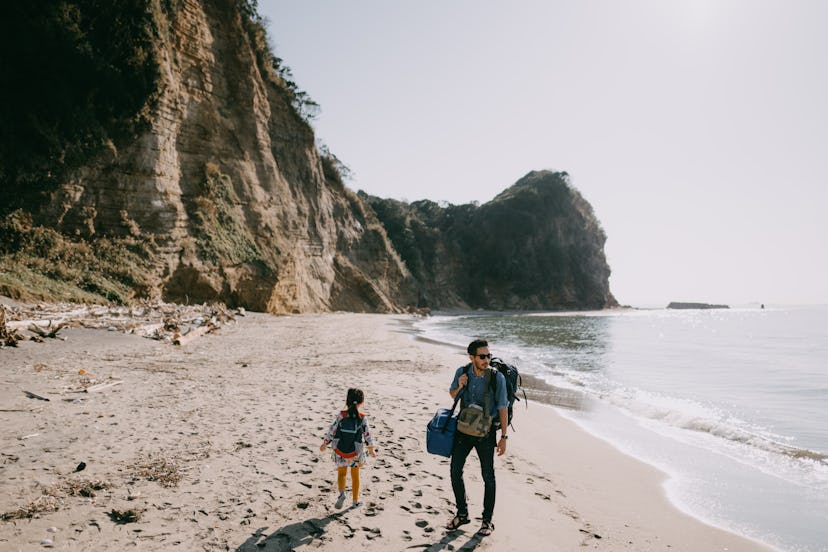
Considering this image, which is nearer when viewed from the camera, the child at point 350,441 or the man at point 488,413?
the man at point 488,413

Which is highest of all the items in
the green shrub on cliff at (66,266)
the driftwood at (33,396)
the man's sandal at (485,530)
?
the green shrub on cliff at (66,266)

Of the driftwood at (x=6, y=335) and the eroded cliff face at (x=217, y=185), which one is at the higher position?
the eroded cliff face at (x=217, y=185)

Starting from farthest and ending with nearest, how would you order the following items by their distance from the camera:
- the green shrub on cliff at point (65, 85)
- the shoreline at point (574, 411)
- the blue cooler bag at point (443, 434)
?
the green shrub on cliff at point (65, 85)
the shoreline at point (574, 411)
the blue cooler bag at point (443, 434)

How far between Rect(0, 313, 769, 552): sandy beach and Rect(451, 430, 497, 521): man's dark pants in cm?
A: 25

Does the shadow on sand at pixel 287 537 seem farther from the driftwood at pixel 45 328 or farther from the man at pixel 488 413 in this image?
the driftwood at pixel 45 328

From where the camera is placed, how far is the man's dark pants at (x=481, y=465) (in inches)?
164

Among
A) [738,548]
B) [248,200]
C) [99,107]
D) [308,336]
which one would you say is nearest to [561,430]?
[738,548]

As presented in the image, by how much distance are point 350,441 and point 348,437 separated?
0.04 meters

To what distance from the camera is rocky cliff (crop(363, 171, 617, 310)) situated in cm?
8512

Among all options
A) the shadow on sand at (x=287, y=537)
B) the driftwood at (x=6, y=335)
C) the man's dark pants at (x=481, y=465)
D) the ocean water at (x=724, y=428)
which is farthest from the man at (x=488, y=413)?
the driftwood at (x=6, y=335)

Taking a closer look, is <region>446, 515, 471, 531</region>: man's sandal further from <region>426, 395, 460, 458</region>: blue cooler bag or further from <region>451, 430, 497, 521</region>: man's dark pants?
<region>426, 395, 460, 458</region>: blue cooler bag

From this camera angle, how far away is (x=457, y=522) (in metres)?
4.12

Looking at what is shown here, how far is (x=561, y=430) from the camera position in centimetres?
842

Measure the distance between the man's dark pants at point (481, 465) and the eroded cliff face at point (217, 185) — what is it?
22.2 meters
